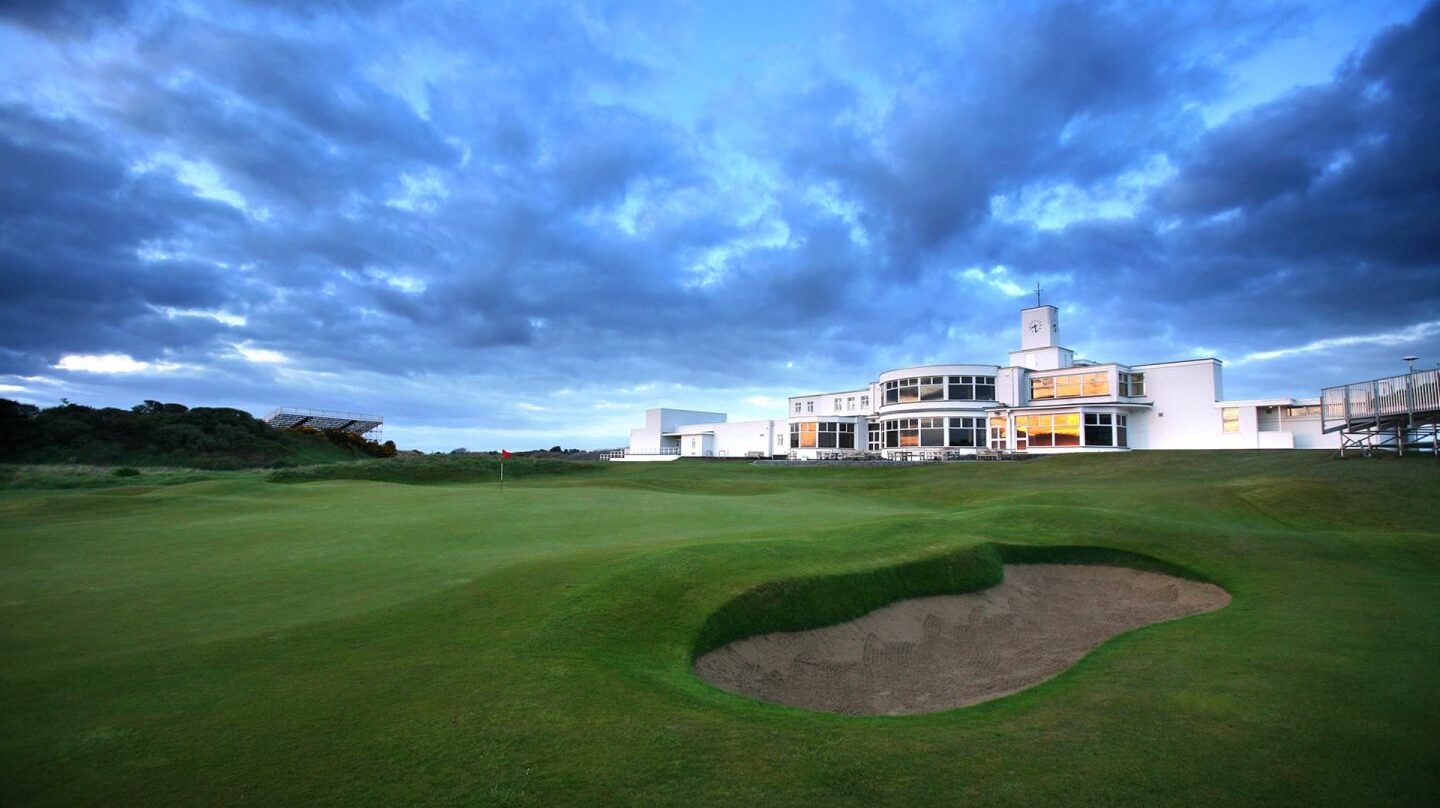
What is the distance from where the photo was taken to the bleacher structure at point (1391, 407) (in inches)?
1037

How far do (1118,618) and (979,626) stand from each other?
313 cm

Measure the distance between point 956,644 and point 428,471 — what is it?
45.4 metres

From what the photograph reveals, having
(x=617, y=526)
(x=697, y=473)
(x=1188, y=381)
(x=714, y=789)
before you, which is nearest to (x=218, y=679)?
(x=714, y=789)

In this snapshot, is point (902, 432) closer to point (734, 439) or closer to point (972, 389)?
point (972, 389)

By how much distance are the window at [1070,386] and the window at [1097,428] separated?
1923mm

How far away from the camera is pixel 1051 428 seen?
51.2m

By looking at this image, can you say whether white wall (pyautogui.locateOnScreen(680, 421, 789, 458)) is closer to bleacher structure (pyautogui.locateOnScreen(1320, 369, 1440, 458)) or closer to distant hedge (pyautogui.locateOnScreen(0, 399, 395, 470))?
distant hedge (pyautogui.locateOnScreen(0, 399, 395, 470))

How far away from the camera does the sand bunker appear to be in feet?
31.9

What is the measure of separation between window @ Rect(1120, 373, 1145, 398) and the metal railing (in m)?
16.6

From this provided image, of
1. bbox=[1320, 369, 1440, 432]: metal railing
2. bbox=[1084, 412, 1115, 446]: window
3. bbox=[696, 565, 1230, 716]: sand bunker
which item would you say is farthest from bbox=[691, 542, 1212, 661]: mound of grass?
bbox=[1084, 412, 1115, 446]: window

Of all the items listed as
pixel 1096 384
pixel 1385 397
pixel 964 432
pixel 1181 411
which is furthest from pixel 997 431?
pixel 1385 397

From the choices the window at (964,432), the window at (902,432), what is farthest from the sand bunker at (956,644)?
the window at (902,432)

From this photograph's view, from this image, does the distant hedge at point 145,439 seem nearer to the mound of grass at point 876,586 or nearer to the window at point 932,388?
the window at point 932,388

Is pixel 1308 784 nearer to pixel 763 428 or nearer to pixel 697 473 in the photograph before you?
pixel 697 473
